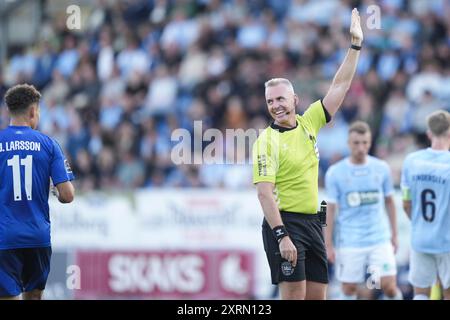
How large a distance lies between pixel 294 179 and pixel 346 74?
1086mm

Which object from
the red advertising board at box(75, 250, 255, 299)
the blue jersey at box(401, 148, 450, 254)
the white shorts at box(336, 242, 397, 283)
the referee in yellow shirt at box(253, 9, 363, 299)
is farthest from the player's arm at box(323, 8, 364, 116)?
the red advertising board at box(75, 250, 255, 299)

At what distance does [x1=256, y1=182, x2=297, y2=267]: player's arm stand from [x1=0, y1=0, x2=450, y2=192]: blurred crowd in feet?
25.7

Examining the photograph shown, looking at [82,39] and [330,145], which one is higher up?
[82,39]

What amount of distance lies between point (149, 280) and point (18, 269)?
730 cm

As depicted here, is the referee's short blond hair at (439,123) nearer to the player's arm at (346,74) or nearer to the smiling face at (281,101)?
the player's arm at (346,74)

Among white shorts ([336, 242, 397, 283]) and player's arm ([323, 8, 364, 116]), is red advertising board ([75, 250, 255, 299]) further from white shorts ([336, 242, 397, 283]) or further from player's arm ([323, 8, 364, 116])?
player's arm ([323, 8, 364, 116])

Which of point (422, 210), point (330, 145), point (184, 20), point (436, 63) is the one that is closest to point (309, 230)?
point (422, 210)

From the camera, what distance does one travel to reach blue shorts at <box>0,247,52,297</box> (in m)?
9.52

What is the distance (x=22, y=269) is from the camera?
9703 millimetres

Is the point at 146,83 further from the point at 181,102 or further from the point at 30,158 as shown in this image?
the point at 30,158

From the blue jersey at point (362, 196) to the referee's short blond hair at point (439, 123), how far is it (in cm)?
186

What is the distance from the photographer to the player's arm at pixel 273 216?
9.27m

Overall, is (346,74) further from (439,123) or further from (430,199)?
(430,199)

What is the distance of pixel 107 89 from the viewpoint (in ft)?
69.8
